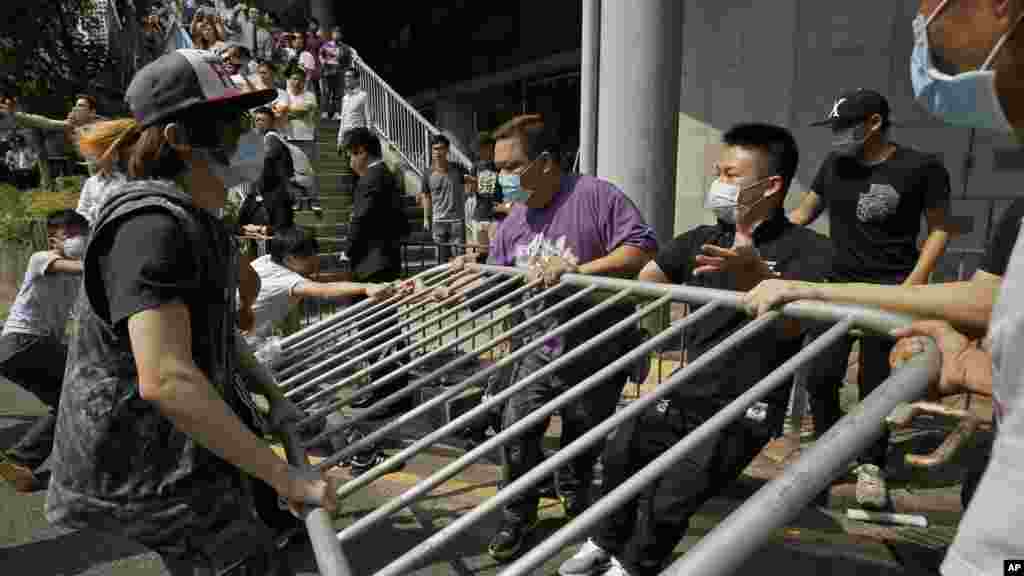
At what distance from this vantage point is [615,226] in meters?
3.23

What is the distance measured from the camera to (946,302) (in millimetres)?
1521

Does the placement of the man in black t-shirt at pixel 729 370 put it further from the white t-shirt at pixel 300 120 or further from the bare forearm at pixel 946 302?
the white t-shirt at pixel 300 120

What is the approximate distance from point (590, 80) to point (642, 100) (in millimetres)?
636

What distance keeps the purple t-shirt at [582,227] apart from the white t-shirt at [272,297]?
4.41ft

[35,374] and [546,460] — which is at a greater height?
[546,460]

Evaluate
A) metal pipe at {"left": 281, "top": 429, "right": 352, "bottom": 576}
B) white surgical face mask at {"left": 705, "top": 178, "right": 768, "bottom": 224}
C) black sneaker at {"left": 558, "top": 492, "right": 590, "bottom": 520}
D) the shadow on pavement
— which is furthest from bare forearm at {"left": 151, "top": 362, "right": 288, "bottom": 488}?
black sneaker at {"left": 558, "top": 492, "right": 590, "bottom": 520}

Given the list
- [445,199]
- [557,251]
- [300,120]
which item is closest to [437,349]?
[557,251]

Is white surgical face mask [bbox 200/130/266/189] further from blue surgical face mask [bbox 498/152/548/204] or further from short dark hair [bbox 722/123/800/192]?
short dark hair [bbox 722/123/800/192]

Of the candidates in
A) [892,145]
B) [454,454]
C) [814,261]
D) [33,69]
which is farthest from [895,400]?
[33,69]

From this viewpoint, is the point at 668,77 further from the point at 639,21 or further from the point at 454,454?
the point at 454,454

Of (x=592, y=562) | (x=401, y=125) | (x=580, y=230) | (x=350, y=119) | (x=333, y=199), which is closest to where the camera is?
(x=592, y=562)

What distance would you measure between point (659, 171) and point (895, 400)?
14.2 ft

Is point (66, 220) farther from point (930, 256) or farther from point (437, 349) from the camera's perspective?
point (930, 256)

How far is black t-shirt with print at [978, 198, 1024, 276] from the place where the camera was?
1776mm
